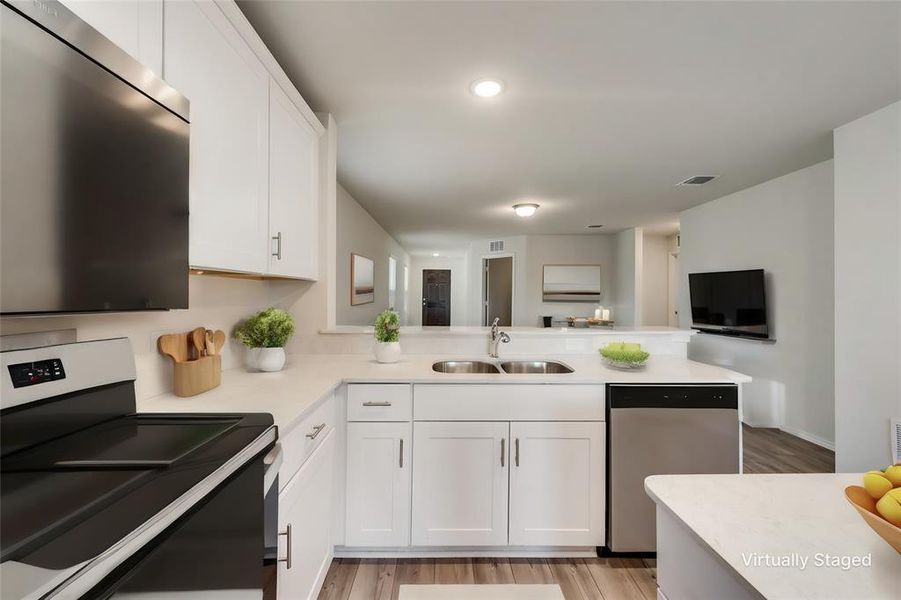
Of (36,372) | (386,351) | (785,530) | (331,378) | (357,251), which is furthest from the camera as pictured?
(357,251)

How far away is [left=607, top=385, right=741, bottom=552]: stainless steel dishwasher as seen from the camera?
189 cm

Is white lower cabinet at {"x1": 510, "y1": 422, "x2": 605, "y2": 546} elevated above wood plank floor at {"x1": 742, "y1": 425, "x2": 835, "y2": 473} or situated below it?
above

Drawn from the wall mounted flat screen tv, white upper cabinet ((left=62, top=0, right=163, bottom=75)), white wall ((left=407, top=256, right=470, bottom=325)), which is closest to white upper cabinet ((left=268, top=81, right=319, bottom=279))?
white upper cabinet ((left=62, top=0, right=163, bottom=75))

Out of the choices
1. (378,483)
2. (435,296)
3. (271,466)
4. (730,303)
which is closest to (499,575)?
(378,483)

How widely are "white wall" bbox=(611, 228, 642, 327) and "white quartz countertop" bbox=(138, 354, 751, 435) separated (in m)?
4.16

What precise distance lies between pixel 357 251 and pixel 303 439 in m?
3.38

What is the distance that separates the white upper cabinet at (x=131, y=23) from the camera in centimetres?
82

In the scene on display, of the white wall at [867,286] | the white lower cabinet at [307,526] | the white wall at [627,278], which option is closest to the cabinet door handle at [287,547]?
the white lower cabinet at [307,526]

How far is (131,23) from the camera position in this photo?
3.00 ft

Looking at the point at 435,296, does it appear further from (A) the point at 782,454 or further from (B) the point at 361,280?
(A) the point at 782,454

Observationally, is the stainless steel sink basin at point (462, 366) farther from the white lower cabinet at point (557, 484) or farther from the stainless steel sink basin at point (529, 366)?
the white lower cabinet at point (557, 484)

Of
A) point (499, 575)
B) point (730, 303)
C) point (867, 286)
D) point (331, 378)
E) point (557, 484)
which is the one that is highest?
point (867, 286)

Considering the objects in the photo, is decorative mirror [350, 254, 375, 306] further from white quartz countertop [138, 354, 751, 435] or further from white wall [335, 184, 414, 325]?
white quartz countertop [138, 354, 751, 435]

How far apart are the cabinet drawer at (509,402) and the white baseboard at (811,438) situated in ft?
10.1
